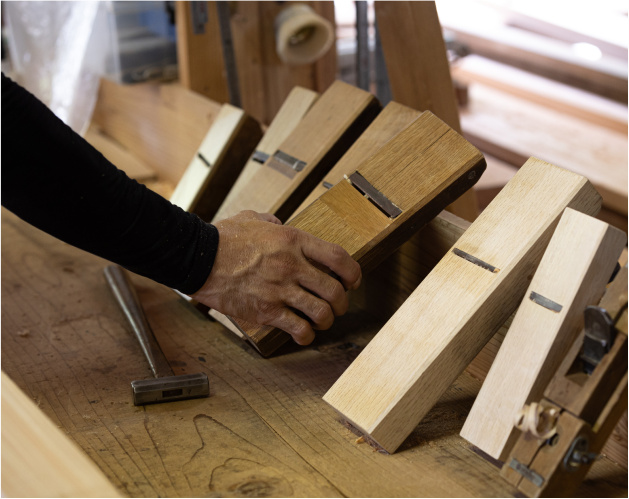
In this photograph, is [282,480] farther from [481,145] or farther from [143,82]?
[481,145]

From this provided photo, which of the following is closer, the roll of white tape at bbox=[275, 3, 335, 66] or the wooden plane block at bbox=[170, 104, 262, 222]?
the wooden plane block at bbox=[170, 104, 262, 222]

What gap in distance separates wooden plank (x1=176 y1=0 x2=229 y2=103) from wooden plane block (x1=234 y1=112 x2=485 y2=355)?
1.17m

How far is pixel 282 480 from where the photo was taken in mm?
670

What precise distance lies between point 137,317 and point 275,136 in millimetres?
452

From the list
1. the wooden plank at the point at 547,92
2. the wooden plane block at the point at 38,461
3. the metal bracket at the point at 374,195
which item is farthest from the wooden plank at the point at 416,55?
the wooden plank at the point at 547,92

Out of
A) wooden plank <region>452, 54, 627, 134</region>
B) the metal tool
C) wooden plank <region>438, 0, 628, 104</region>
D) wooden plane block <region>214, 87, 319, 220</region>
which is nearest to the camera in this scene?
the metal tool

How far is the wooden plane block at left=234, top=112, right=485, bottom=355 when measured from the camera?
865 mm

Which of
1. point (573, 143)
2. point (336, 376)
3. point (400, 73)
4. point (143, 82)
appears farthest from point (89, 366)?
point (573, 143)

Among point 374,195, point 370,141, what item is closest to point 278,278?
point 374,195

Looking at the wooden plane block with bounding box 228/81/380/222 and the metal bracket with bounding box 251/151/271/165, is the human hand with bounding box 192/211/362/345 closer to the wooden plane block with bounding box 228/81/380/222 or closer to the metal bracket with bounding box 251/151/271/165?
the wooden plane block with bounding box 228/81/380/222

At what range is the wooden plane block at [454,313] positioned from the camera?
71cm

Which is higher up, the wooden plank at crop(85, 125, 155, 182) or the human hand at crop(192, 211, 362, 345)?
the human hand at crop(192, 211, 362, 345)

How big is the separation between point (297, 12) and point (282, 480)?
5.19 feet

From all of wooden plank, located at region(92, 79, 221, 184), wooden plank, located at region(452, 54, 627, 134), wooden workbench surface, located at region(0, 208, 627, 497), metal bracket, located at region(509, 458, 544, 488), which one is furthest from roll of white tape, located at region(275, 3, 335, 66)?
metal bracket, located at region(509, 458, 544, 488)
